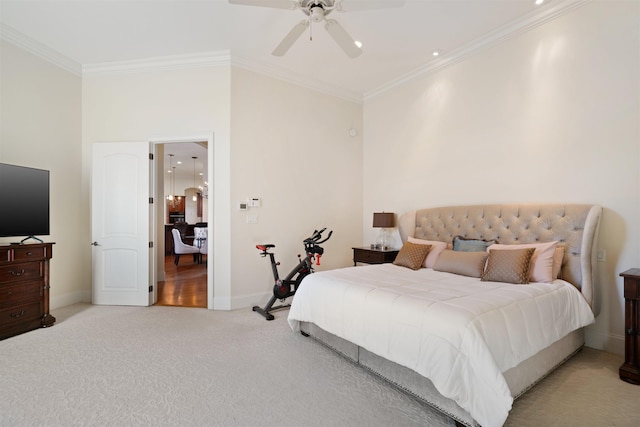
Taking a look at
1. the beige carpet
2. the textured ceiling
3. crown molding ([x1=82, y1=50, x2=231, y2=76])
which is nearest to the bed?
the beige carpet

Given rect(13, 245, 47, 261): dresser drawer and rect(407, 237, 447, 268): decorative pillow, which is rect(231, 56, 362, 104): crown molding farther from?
rect(13, 245, 47, 261): dresser drawer

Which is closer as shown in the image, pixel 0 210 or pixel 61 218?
pixel 0 210

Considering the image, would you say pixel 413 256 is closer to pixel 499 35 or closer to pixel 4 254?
pixel 499 35

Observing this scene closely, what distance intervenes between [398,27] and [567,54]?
173 centimetres

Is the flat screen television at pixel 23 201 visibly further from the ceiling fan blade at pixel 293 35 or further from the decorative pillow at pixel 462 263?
the decorative pillow at pixel 462 263

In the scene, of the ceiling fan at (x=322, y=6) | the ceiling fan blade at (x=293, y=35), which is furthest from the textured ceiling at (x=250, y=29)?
the ceiling fan at (x=322, y=6)

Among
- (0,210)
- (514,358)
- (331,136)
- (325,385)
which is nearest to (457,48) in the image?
(331,136)

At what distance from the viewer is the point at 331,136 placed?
17.0 ft

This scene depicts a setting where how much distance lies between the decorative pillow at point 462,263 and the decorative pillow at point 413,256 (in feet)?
0.71

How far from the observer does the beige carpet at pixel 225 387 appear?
1.89m

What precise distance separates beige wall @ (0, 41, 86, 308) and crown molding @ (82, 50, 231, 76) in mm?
358

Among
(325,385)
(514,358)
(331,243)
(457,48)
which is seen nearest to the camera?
(514,358)

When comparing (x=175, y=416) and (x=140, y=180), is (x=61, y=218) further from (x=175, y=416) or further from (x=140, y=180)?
(x=175, y=416)

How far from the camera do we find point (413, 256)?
364 cm
